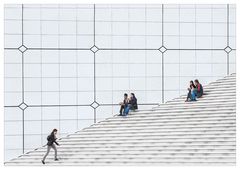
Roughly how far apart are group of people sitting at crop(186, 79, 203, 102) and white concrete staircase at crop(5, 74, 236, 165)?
0.50 feet

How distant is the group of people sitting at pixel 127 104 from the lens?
2247cm

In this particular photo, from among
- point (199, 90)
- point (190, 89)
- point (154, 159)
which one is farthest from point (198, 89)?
point (154, 159)

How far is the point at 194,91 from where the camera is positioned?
2261 cm

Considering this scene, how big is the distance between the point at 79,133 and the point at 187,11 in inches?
176

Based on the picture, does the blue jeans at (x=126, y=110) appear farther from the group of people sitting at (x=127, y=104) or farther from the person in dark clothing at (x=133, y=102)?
the person in dark clothing at (x=133, y=102)

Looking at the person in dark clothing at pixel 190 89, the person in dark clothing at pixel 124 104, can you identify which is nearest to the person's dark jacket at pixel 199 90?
the person in dark clothing at pixel 190 89

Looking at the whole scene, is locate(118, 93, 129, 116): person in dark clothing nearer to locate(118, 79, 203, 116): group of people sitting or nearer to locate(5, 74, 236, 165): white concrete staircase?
locate(118, 79, 203, 116): group of people sitting

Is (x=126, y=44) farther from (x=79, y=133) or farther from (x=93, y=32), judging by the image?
(x=79, y=133)

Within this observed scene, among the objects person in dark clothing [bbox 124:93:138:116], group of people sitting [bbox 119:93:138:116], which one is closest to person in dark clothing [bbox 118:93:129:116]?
group of people sitting [bbox 119:93:138:116]

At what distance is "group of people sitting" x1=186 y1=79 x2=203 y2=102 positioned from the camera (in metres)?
22.5

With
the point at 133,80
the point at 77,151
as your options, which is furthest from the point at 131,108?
the point at 77,151

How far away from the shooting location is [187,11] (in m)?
23.2

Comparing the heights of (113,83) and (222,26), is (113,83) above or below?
below
